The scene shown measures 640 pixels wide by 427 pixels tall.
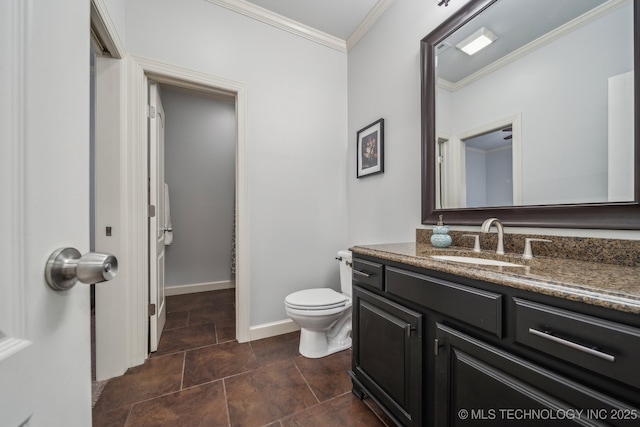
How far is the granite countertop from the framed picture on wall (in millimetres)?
1142

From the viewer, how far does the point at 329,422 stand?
1.24 metres

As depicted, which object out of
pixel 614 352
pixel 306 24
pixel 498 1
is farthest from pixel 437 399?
pixel 306 24

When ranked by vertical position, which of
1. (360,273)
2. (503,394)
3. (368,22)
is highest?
(368,22)

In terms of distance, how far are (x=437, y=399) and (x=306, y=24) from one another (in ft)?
8.97

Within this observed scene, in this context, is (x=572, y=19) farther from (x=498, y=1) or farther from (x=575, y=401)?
(x=575, y=401)

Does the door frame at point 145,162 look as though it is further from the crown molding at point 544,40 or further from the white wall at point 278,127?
the crown molding at point 544,40

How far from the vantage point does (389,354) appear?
113 cm

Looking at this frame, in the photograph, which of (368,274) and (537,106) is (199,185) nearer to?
(368,274)

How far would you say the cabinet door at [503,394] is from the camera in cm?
58

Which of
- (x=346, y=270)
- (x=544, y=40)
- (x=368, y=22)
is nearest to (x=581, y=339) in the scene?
(x=544, y=40)

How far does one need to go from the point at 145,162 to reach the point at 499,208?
2.15 metres

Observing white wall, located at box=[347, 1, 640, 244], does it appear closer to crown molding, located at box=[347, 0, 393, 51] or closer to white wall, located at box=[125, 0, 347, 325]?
crown molding, located at box=[347, 0, 393, 51]

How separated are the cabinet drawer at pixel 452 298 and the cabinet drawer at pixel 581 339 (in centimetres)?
6

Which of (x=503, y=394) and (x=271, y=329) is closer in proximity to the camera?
(x=503, y=394)
